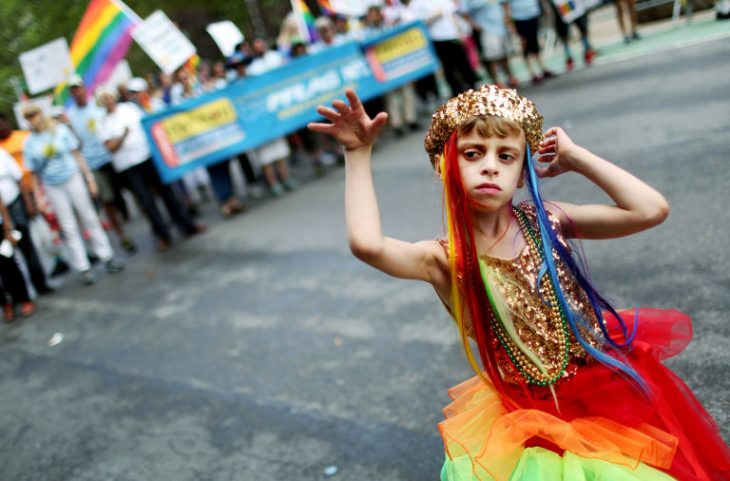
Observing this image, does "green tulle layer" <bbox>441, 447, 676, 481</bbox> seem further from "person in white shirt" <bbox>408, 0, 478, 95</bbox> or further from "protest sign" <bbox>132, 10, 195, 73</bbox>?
"person in white shirt" <bbox>408, 0, 478, 95</bbox>

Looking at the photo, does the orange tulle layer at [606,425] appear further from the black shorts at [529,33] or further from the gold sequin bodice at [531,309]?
the black shorts at [529,33]

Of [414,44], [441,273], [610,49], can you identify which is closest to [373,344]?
[441,273]

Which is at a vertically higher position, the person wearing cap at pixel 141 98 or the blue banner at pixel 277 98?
the person wearing cap at pixel 141 98

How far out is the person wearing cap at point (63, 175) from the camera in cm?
752

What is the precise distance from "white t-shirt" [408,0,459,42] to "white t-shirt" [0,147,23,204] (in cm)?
675

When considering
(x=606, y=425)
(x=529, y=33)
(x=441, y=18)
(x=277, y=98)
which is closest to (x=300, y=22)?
(x=441, y=18)

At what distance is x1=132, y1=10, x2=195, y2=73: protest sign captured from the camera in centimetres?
934

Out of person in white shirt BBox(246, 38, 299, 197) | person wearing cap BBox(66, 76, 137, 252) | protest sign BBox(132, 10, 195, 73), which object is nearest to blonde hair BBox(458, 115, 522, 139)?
person wearing cap BBox(66, 76, 137, 252)

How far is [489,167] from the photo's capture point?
1.77m

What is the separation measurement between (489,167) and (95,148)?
8602 mm

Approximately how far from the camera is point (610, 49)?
12.3 meters

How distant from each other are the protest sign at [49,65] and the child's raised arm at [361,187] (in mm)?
9043

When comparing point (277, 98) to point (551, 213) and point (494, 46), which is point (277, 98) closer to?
Result: point (494, 46)

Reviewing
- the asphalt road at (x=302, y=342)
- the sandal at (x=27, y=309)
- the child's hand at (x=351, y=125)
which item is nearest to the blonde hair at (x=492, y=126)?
the child's hand at (x=351, y=125)
